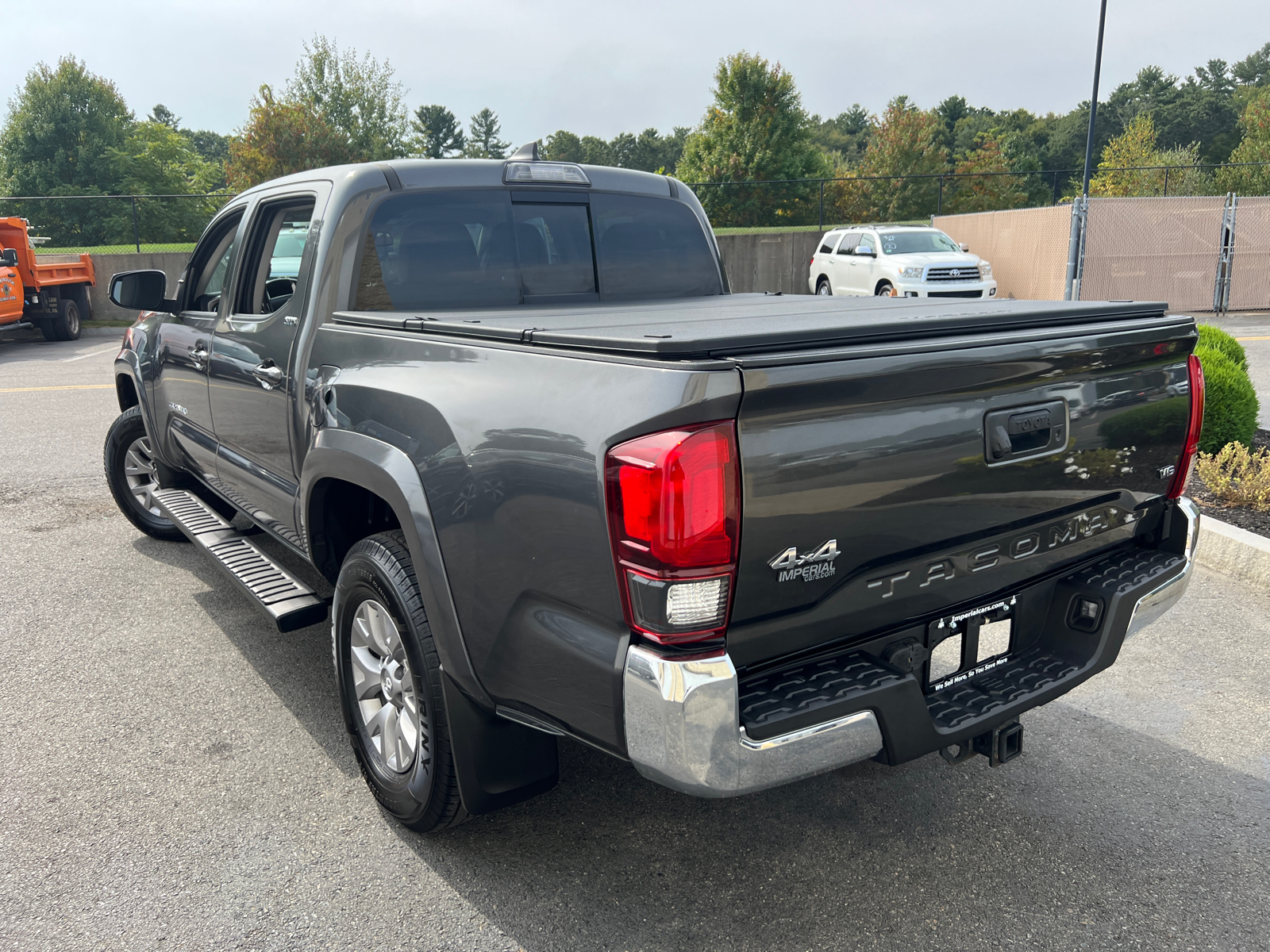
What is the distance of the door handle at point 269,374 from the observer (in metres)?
3.57

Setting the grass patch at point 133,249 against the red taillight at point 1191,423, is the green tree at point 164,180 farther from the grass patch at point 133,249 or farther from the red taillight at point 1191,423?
the red taillight at point 1191,423

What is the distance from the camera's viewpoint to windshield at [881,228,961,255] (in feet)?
62.0

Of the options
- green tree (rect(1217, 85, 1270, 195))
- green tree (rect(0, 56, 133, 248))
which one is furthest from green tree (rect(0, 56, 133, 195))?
green tree (rect(1217, 85, 1270, 195))

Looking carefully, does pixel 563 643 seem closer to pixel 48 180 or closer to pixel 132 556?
pixel 132 556

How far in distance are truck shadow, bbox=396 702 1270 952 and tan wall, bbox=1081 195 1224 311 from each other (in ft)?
58.3

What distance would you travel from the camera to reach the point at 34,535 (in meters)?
6.19

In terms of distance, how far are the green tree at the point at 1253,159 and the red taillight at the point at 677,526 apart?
39.4 meters

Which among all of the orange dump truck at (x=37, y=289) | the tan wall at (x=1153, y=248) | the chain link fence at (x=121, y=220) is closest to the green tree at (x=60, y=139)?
the chain link fence at (x=121, y=220)

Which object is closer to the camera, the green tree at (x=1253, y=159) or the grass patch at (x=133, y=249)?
the grass patch at (x=133, y=249)

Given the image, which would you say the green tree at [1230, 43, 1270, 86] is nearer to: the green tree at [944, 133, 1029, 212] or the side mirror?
the green tree at [944, 133, 1029, 212]

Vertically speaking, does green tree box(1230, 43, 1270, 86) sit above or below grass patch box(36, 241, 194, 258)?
above

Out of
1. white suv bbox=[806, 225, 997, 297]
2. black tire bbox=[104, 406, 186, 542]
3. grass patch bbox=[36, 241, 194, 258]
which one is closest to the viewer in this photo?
black tire bbox=[104, 406, 186, 542]

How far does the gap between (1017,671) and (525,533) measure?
4.83 feet

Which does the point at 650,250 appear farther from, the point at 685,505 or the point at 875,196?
the point at 875,196
